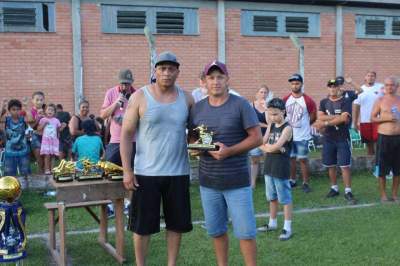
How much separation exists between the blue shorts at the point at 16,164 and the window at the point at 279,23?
8.29 metres

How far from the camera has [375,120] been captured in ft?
27.9

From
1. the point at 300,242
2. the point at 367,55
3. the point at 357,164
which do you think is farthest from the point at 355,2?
the point at 300,242

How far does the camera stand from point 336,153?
8.93 meters

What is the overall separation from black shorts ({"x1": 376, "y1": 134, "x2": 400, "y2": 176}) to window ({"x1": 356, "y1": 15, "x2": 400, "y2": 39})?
9.31m

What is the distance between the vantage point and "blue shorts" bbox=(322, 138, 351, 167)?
8.69 m

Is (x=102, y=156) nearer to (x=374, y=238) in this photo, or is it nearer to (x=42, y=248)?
(x=42, y=248)

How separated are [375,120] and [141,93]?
4914 mm

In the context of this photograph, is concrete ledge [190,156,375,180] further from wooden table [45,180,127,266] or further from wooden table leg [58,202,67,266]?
wooden table leg [58,202,67,266]

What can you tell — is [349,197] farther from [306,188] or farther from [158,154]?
[158,154]

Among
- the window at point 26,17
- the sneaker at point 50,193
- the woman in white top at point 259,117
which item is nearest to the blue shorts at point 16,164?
the sneaker at point 50,193

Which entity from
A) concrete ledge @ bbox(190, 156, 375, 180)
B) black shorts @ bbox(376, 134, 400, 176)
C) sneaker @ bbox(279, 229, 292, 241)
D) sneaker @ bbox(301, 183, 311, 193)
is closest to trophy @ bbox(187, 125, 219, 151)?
sneaker @ bbox(279, 229, 292, 241)

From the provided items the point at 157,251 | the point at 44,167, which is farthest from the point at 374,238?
the point at 44,167

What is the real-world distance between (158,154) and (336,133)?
480cm

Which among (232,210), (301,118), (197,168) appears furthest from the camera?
(197,168)
